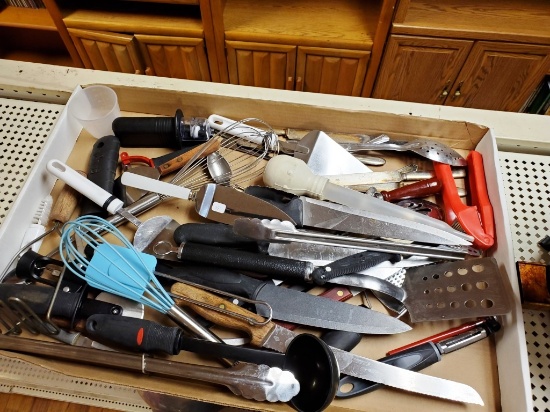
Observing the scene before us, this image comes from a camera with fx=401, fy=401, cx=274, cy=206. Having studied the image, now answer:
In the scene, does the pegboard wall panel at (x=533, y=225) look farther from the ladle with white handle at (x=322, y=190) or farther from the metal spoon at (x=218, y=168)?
the metal spoon at (x=218, y=168)

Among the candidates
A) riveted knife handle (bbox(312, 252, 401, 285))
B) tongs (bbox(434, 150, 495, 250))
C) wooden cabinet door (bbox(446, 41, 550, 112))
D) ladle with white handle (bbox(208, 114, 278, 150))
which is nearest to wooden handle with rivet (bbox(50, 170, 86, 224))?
ladle with white handle (bbox(208, 114, 278, 150))

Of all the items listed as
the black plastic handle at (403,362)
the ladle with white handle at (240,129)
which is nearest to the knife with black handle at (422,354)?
the black plastic handle at (403,362)

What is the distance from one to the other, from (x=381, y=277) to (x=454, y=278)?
8 centimetres

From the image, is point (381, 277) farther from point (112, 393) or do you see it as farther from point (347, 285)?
point (112, 393)

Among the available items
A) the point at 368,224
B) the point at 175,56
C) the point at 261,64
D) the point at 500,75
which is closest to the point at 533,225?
the point at 368,224

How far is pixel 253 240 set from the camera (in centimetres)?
50

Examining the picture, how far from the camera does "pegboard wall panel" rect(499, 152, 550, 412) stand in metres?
0.46

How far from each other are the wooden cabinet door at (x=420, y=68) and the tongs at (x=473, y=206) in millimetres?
564

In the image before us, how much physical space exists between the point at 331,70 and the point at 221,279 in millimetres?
838

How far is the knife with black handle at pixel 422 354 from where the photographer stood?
0.44 meters

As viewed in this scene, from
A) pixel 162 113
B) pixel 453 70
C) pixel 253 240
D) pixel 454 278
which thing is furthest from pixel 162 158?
pixel 453 70

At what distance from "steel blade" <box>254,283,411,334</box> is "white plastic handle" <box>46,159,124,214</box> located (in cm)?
23

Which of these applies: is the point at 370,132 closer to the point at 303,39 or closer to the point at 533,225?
the point at 533,225

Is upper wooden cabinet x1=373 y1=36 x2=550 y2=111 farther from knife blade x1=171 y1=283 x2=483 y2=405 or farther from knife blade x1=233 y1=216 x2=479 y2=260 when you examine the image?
knife blade x1=171 y1=283 x2=483 y2=405
